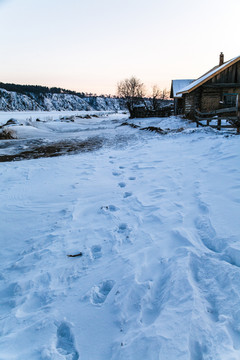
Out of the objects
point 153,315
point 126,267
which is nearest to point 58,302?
point 126,267

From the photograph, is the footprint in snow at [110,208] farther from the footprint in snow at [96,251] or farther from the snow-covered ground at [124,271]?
the footprint in snow at [96,251]

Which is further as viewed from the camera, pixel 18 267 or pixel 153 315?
pixel 18 267

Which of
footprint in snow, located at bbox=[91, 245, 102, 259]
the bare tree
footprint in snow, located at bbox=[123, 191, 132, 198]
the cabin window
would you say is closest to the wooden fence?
the cabin window

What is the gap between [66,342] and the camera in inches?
64.1

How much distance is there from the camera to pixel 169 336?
57.3 inches

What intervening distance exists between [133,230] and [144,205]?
0.87 meters

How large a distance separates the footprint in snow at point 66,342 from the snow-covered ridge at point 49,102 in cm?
9346

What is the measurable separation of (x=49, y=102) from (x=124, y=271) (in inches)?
6059

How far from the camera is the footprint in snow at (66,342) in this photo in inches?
59.7

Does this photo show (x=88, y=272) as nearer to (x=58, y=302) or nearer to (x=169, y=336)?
(x=58, y=302)

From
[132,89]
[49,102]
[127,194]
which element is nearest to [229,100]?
[127,194]

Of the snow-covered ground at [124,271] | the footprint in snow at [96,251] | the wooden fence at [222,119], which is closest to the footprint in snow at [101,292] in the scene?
the snow-covered ground at [124,271]

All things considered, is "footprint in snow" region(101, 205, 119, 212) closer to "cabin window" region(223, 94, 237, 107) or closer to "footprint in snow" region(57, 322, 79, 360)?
"footprint in snow" region(57, 322, 79, 360)

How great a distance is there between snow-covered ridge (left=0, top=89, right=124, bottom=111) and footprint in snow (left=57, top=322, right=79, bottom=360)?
307 feet
